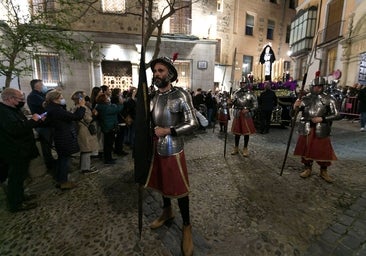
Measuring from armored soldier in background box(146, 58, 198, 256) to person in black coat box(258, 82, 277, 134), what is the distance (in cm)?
664

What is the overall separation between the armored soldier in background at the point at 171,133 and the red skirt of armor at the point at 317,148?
9.59ft

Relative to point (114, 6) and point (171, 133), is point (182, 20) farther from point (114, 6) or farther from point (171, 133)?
point (171, 133)

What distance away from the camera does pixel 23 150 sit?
3.22 meters

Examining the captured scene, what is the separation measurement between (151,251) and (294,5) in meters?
30.1

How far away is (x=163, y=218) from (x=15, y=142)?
7.90ft

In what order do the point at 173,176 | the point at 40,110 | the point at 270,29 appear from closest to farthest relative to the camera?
the point at 173,176
the point at 40,110
the point at 270,29

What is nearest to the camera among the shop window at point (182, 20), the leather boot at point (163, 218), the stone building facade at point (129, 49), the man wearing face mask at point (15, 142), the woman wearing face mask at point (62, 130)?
the leather boot at point (163, 218)

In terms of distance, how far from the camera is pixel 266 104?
8.34 metres

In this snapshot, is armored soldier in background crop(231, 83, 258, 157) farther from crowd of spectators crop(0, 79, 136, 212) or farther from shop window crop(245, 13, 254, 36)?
shop window crop(245, 13, 254, 36)

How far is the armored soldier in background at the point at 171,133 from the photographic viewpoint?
2.40 meters

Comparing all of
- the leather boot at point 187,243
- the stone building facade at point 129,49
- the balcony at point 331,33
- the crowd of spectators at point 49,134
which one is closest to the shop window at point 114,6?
the stone building facade at point 129,49

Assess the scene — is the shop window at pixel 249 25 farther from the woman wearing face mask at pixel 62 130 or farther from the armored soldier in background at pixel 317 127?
the woman wearing face mask at pixel 62 130

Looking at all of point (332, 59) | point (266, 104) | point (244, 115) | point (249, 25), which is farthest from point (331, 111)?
point (249, 25)

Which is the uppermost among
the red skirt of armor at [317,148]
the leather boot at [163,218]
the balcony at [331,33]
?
the balcony at [331,33]
